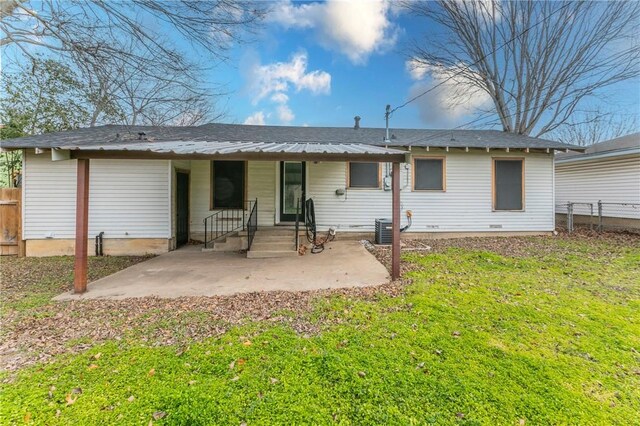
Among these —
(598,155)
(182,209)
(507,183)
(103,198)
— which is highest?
(598,155)

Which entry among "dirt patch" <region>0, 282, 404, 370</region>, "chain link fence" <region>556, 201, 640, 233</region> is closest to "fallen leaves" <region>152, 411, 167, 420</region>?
"dirt patch" <region>0, 282, 404, 370</region>

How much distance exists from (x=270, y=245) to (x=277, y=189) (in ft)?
6.79

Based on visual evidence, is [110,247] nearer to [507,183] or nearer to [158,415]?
[158,415]

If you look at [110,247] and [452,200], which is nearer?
[110,247]

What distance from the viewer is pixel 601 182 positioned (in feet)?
35.8

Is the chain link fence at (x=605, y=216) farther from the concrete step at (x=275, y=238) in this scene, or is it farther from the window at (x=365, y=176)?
the concrete step at (x=275, y=238)

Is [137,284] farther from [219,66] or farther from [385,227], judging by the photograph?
[385,227]

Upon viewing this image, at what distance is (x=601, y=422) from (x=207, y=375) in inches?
117

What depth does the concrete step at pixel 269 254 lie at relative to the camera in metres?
6.86

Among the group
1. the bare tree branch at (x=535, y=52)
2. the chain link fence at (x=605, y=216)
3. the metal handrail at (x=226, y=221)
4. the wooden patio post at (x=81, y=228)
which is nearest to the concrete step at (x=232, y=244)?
the metal handrail at (x=226, y=221)

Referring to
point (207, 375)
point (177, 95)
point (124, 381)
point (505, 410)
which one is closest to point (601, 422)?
point (505, 410)

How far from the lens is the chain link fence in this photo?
988 centimetres

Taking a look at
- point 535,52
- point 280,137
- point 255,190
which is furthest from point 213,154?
point 535,52

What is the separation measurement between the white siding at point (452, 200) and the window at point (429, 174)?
0.53ft
